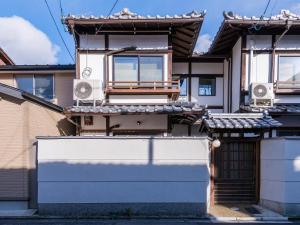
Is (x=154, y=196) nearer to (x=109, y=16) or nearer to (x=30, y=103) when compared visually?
(x=30, y=103)

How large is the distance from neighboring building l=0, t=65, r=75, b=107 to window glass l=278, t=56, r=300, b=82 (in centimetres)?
895

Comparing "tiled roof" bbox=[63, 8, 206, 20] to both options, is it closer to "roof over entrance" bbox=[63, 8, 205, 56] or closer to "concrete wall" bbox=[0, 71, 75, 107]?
"roof over entrance" bbox=[63, 8, 205, 56]

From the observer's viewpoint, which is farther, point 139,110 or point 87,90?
point 87,90

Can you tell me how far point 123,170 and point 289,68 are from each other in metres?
8.19

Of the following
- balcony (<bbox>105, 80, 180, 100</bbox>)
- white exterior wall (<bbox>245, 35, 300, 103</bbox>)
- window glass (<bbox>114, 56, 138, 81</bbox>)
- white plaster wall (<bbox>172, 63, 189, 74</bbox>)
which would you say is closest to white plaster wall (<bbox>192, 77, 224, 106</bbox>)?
white plaster wall (<bbox>172, 63, 189, 74</bbox>)

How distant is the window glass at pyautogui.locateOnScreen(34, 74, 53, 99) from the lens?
1235 cm

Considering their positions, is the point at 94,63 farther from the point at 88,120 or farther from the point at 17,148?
the point at 17,148

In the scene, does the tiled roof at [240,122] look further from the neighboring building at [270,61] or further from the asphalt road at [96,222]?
the asphalt road at [96,222]

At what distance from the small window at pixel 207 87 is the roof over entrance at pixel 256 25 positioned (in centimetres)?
242

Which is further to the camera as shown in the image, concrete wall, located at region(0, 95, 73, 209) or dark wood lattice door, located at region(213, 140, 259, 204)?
dark wood lattice door, located at region(213, 140, 259, 204)

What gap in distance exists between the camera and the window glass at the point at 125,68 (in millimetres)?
11109

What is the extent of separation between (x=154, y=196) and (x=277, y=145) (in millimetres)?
3986

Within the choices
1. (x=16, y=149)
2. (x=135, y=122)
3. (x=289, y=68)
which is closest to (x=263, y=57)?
(x=289, y=68)

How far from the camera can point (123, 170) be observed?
26.4 ft
